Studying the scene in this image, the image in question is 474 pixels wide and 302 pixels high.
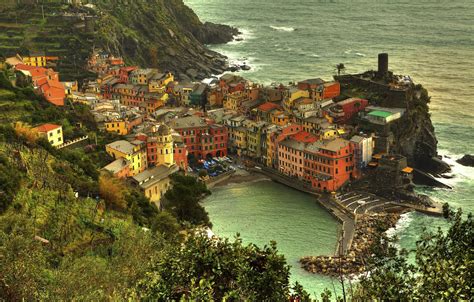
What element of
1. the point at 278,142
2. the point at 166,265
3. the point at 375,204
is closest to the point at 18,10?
the point at 278,142

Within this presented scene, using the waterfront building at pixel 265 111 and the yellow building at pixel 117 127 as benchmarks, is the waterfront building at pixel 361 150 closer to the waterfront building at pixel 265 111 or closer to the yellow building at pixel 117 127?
the waterfront building at pixel 265 111

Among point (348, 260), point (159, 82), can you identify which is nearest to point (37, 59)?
point (159, 82)

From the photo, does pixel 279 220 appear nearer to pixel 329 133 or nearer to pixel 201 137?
pixel 329 133

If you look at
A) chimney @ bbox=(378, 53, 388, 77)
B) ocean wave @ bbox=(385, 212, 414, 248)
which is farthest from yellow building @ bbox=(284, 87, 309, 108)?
ocean wave @ bbox=(385, 212, 414, 248)

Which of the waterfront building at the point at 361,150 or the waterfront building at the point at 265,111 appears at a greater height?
the waterfront building at the point at 265,111

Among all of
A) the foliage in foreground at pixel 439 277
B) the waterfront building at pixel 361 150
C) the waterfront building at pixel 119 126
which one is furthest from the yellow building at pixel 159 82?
the foliage in foreground at pixel 439 277

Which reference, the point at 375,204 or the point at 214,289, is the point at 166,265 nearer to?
the point at 214,289

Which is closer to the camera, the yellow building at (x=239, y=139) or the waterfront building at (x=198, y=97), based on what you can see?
the yellow building at (x=239, y=139)
